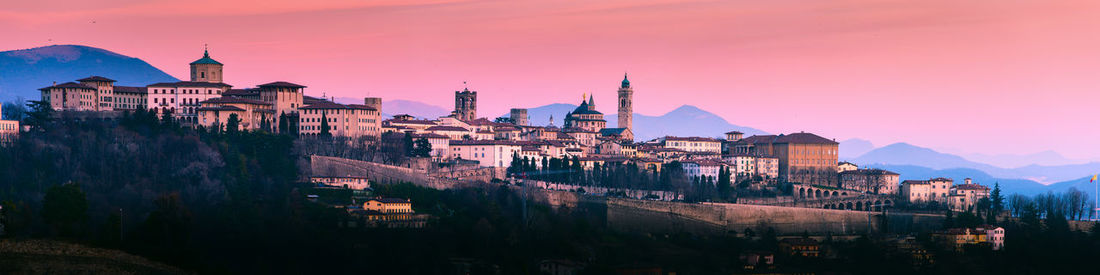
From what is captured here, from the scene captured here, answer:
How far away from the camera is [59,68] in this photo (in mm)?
109500

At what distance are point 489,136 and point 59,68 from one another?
181 ft

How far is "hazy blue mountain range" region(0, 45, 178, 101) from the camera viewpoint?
108100 mm

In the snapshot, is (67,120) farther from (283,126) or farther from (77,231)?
(77,231)

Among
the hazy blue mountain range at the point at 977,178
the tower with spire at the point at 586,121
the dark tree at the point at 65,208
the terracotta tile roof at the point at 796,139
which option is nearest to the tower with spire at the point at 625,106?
the tower with spire at the point at 586,121

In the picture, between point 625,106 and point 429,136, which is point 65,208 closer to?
point 429,136

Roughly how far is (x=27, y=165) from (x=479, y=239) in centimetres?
1738

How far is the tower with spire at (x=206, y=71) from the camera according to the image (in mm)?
60344

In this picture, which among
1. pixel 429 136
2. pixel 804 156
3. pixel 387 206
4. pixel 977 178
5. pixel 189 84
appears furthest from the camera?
pixel 977 178

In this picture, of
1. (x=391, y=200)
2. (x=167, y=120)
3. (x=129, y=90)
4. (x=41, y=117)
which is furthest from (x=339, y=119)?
(x=41, y=117)

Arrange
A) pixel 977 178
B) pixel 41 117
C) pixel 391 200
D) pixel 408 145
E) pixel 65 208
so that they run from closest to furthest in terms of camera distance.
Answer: pixel 65 208, pixel 391 200, pixel 41 117, pixel 408 145, pixel 977 178

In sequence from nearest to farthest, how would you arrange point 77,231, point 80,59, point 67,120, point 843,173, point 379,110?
point 77,231 < point 67,120 < point 379,110 < point 843,173 < point 80,59

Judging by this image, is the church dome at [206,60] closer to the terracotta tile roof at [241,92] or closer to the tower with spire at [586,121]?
the terracotta tile roof at [241,92]

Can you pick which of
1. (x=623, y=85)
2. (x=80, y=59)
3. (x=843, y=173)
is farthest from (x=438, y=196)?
(x=80, y=59)

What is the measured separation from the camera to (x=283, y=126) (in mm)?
56000
